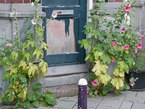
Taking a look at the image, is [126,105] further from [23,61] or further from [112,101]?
[23,61]

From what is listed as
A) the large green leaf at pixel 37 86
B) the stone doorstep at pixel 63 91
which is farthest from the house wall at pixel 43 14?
the large green leaf at pixel 37 86

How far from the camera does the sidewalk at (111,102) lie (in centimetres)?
521

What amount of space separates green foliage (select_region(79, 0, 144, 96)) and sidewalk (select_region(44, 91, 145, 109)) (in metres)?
0.20

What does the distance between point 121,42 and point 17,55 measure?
1.66 meters

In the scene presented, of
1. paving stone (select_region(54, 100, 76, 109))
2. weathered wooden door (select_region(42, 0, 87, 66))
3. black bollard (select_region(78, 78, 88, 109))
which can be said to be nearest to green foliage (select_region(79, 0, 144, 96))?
weathered wooden door (select_region(42, 0, 87, 66))

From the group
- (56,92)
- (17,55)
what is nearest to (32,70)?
(17,55)

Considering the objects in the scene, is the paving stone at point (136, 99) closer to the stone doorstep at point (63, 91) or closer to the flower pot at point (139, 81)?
the flower pot at point (139, 81)

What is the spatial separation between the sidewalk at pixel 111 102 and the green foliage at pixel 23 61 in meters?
0.31

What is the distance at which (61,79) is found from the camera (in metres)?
5.85

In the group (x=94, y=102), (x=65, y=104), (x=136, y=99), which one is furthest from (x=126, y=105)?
(x=65, y=104)

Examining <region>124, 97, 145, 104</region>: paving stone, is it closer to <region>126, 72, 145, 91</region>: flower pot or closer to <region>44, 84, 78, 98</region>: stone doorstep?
<region>126, 72, 145, 91</region>: flower pot

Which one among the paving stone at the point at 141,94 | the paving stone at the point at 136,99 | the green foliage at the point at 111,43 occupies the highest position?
the green foliage at the point at 111,43

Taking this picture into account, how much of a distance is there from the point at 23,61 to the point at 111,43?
141 centimetres

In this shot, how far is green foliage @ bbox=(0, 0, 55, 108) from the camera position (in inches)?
193
